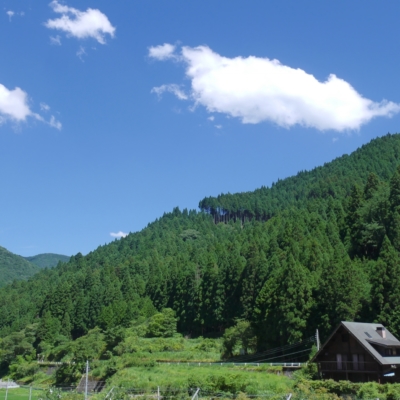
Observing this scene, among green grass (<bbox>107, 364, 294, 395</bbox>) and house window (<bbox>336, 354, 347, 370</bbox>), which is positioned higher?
house window (<bbox>336, 354, 347, 370</bbox>)

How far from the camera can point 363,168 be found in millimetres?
138500

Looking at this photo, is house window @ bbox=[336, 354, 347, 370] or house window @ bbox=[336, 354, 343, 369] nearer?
house window @ bbox=[336, 354, 347, 370]

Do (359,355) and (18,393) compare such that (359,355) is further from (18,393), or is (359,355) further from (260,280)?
(18,393)

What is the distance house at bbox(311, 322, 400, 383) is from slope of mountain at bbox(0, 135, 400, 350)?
819cm

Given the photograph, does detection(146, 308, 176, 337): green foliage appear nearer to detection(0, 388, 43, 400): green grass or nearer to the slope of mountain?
the slope of mountain

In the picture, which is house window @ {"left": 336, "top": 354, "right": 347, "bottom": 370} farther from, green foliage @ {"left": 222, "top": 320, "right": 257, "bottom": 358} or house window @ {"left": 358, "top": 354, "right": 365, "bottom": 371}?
green foliage @ {"left": 222, "top": 320, "right": 257, "bottom": 358}

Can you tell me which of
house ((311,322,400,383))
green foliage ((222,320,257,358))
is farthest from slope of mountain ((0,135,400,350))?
house ((311,322,400,383))

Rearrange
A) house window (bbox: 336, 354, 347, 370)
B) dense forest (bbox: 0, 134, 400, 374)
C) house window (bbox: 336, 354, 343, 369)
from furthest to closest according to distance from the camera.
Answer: dense forest (bbox: 0, 134, 400, 374), house window (bbox: 336, 354, 343, 369), house window (bbox: 336, 354, 347, 370)

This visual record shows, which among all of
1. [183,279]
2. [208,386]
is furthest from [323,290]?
[183,279]

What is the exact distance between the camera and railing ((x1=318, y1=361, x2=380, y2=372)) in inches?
1218

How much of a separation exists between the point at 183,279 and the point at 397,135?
401 ft

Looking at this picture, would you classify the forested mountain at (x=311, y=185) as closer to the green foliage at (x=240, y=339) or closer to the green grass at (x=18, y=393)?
the green foliage at (x=240, y=339)

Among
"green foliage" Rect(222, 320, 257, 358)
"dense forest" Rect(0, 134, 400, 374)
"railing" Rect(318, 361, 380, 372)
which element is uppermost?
"dense forest" Rect(0, 134, 400, 374)

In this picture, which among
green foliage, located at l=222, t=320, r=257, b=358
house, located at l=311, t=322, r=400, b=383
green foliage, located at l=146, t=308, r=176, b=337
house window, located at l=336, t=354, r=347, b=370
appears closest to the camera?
house, located at l=311, t=322, r=400, b=383
